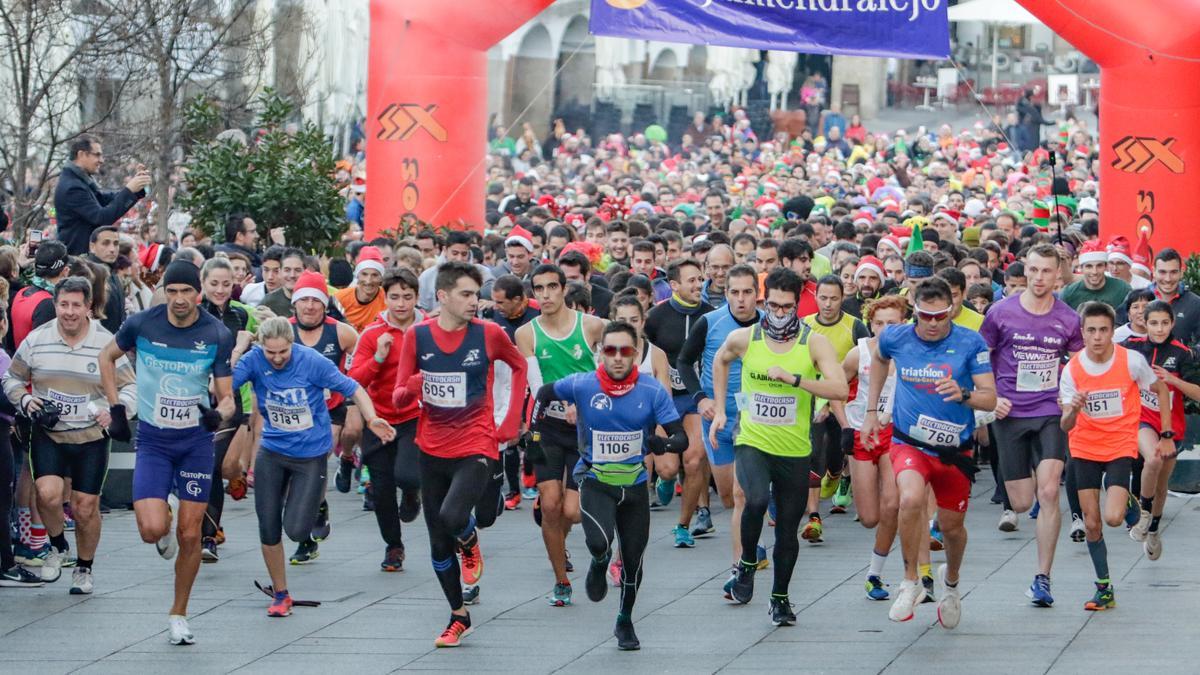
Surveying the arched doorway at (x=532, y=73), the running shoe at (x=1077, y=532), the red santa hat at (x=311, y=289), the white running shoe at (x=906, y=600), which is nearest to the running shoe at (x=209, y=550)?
the red santa hat at (x=311, y=289)

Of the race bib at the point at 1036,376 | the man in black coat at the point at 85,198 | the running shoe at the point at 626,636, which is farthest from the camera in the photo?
the man in black coat at the point at 85,198

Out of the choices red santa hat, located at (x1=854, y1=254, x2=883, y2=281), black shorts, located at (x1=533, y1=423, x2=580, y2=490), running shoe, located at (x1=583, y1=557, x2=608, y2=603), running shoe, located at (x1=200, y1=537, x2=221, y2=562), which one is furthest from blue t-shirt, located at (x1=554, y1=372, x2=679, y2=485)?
red santa hat, located at (x1=854, y1=254, x2=883, y2=281)

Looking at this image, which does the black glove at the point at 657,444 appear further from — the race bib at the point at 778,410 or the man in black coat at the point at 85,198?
the man in black coat at the point at 85,198

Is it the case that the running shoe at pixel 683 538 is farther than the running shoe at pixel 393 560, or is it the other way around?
the running shoe at pixel 683 538

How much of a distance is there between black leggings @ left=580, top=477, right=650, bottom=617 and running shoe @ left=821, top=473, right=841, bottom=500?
159 inches

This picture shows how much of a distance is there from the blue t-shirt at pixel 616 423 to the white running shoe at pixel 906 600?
131 cm

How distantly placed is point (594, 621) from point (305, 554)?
7.57ft

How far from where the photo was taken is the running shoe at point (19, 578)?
10227mm

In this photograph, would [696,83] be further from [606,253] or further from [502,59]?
[606,253]

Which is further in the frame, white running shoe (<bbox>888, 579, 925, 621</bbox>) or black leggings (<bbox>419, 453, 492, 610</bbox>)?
white running shoe (<bbox>888, 579, 925, 621</bbox>)

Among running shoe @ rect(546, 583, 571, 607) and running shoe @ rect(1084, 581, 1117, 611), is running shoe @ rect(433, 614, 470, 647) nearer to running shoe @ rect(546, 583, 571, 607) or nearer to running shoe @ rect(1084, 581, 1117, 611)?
running shoe @ rect(546, 583, 571, 607)

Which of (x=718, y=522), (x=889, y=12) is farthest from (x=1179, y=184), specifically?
(x=718, y=522)

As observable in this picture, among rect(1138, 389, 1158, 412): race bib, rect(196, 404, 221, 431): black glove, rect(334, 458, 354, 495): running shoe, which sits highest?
rect(196, 404, 221, 431): black glove

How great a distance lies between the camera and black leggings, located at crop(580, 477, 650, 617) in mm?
8898
